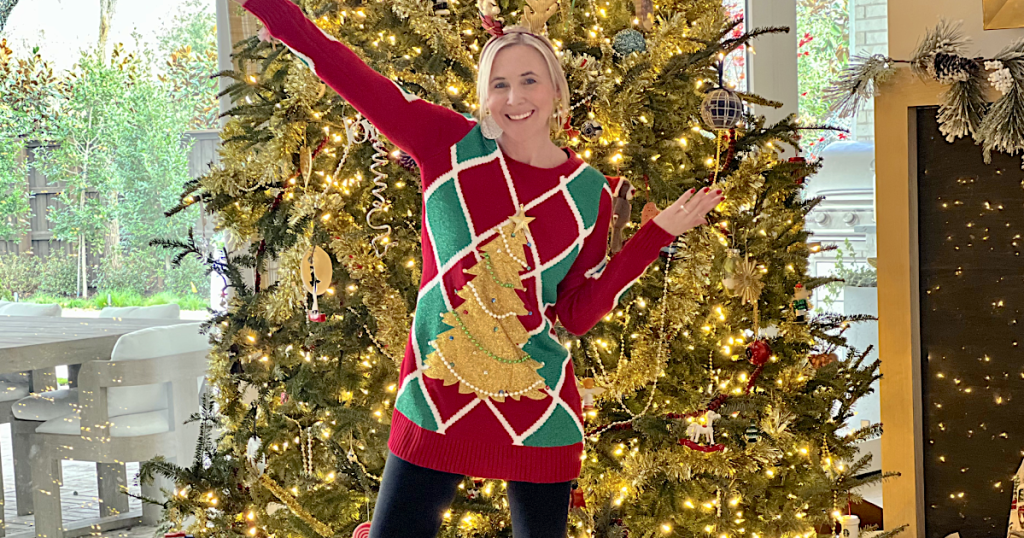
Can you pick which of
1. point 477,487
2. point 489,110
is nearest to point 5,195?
point 477,487

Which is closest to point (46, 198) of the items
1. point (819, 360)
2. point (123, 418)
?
point (123, 418)

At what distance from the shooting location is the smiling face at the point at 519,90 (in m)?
1.52

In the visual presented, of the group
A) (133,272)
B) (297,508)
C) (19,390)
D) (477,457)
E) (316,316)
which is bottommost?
(297,508)

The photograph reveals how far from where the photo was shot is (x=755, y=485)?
2.08 m

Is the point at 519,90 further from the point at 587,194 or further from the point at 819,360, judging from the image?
the point at 819,360

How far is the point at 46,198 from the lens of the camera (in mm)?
3193

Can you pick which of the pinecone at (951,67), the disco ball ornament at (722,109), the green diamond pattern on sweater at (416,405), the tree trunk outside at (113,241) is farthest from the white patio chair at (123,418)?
the pinecone at (951,67)

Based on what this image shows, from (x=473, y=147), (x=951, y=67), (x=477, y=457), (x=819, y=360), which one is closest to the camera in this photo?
(x=477, y=457)

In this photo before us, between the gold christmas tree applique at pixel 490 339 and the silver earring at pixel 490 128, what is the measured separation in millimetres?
182

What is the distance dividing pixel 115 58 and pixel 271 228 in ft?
4.93

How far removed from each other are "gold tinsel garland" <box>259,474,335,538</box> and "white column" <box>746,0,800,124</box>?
7.27 ft

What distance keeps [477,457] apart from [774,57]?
247cm

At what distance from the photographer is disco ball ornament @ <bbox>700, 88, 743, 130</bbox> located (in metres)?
1.85

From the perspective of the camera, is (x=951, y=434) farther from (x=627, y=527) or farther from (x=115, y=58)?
(x=115, y=58)
